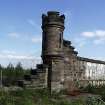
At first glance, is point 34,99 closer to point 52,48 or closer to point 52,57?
point 52,57

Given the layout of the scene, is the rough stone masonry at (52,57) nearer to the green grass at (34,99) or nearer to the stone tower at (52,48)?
the stone tower at (52,48)

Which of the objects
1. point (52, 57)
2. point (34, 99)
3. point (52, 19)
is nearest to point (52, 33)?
point (52, 19)

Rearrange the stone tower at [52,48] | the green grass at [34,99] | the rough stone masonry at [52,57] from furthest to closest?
the stone tower at [52,48] → the rough stone masonry at [52,57] → the green grass at [34,99]

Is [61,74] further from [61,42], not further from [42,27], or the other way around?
[42,27]

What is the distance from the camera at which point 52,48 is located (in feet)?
40.7

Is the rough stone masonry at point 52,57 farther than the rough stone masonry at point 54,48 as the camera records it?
No

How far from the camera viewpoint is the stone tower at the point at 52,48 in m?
12.3

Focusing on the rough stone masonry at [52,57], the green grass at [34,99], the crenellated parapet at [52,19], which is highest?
the crenellated parapet at [52,19]

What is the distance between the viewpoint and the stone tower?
1231cm

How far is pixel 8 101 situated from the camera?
30.6ft

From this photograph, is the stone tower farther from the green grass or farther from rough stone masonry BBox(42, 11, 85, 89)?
the green grass

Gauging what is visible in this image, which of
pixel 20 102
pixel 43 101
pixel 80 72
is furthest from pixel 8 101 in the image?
pixel 80 72

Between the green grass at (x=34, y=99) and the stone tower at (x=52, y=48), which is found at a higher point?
the stone tower at (x=52, y=48)

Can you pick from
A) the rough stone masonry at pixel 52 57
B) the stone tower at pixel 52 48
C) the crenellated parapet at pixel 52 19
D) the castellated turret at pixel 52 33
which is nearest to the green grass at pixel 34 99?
the rough stone masonry at pixel 52 57
